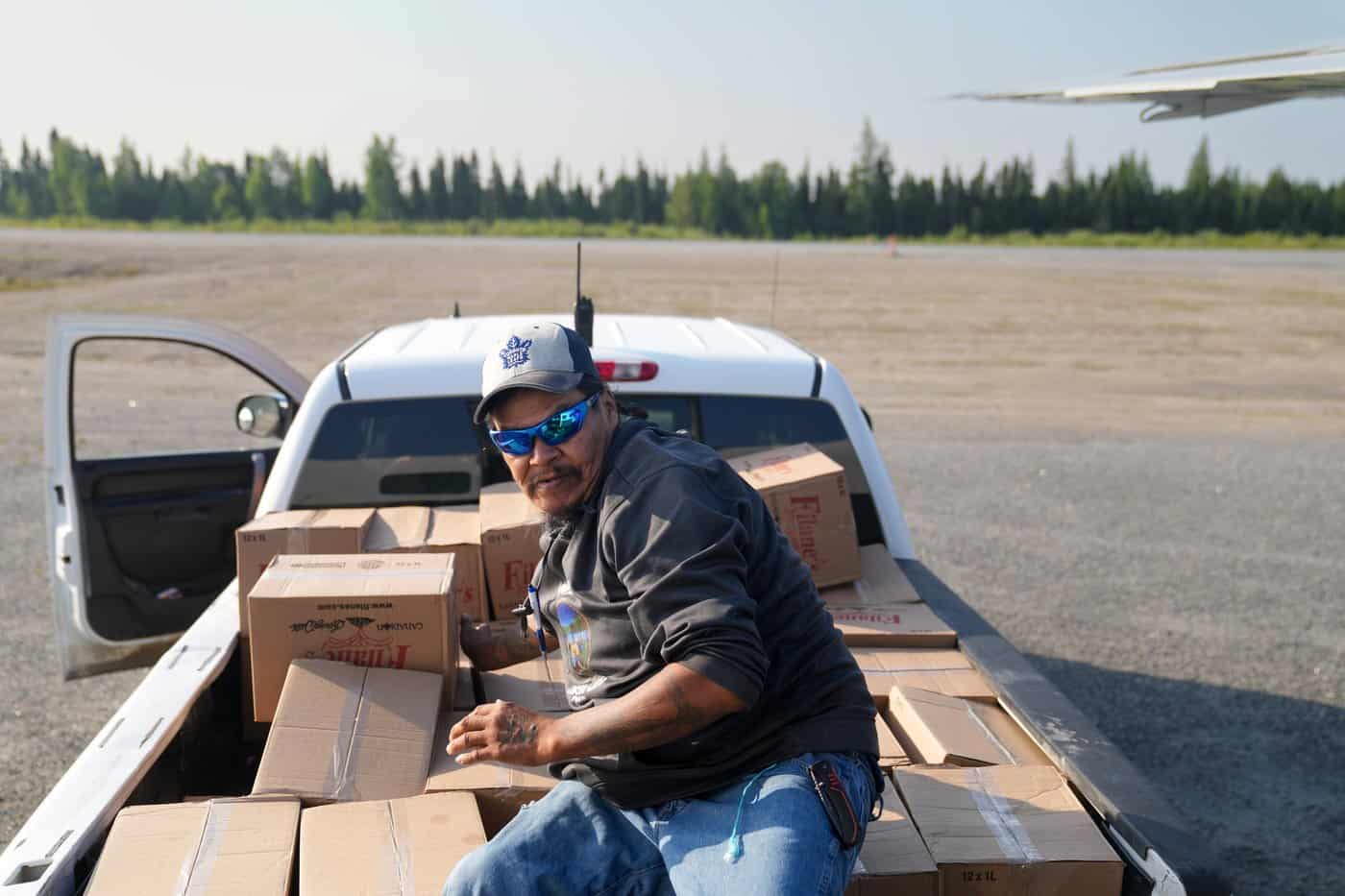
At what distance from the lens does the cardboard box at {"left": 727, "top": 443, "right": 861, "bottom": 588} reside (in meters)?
3.81

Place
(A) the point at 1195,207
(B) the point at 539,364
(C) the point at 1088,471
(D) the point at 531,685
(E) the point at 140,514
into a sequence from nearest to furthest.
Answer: (B) the point at 539,364 → (D) the point at 531,685 → (E) the point at 140,514 → (C) the point at 1088,471 → (A) the point at 1195,207

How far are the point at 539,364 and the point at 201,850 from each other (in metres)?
1.17

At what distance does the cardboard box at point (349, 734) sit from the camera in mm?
2672

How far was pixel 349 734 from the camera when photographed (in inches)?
110

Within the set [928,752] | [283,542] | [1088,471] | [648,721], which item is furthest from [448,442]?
[1088,471]

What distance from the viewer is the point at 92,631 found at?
4867 mm

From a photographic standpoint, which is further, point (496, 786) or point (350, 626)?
point (350, 626)

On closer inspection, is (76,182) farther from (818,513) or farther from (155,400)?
(818,513)

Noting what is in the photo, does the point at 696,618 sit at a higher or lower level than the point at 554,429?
lower

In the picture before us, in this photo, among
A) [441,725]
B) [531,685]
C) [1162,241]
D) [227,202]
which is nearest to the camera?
[441,725]

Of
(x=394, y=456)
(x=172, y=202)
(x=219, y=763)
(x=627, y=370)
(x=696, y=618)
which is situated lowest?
(x=219, y=763)

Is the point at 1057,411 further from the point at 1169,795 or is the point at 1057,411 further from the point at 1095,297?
the point at 1095,297

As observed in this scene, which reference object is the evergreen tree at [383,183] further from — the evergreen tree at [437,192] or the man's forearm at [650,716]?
the man's forearm at [650,716]

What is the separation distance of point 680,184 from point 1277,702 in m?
86.8
